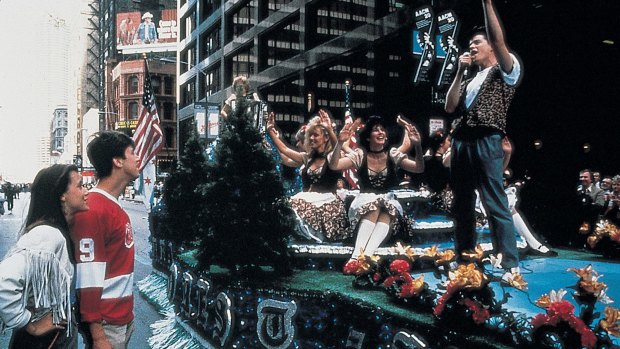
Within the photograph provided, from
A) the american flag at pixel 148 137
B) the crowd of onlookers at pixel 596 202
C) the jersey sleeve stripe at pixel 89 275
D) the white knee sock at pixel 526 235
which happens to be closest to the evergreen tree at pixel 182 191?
the american flag at pixel 148 137

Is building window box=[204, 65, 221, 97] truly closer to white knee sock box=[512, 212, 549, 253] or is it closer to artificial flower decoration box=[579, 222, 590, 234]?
artificial flower decoration box=[579, 222, 590, 234]

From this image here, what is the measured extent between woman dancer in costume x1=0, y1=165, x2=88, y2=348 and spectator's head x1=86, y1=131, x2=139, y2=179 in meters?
0.29

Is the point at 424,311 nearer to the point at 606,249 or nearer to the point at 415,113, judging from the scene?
the point at 606,249

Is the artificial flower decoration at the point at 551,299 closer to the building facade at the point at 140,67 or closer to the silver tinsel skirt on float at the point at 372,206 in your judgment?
the silver tinsel skirt on float at the point at 372,206

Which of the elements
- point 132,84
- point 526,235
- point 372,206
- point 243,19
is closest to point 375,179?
point 372,206

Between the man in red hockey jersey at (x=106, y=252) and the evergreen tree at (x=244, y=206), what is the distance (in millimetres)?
2129

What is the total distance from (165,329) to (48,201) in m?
3.99

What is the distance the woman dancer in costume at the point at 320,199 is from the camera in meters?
7.18

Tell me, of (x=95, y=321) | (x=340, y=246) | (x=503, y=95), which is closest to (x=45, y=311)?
(x=95, y=321)

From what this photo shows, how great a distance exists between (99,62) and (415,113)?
112452mm

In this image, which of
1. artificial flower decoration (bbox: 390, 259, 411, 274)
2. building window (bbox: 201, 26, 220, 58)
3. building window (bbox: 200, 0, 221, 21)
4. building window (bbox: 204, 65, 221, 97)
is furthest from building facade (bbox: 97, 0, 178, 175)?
artificial flower decoration (bbox: 390, 259, 411, 274)

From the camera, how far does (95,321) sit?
131 inches

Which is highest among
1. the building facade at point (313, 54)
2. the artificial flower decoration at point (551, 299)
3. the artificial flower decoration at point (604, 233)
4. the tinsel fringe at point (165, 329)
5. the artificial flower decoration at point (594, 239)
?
the building facade at point (313, 54)

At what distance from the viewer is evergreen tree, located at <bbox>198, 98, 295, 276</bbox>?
5766 millimetres
